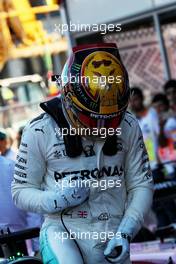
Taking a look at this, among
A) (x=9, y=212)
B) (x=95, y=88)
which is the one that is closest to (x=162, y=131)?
(x=9, y=212)

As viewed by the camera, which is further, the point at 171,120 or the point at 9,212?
the point at 171,120

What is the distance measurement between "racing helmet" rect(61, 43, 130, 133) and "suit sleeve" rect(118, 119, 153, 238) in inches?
11.4

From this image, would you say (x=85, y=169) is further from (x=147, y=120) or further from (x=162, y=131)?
(x=147, y=120)

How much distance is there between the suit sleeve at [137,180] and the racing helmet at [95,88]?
0.29 m

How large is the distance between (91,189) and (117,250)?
0.38 metres

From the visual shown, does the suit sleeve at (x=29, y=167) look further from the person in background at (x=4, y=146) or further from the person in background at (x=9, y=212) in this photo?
the person in background at (x=4, y=146)

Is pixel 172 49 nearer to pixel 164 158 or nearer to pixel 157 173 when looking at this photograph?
pixel 164 158

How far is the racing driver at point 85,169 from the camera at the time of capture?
3850mm

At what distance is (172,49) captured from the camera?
1191 centimetres

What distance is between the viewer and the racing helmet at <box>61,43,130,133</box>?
3.84m

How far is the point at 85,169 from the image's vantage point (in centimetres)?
402

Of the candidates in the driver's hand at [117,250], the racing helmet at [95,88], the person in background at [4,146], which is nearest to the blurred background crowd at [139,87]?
the person in background at [4,146]

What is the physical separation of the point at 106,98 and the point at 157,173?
194 inches

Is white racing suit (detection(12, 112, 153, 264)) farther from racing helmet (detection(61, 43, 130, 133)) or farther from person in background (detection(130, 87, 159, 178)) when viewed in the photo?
person in background (detection(130, 87, 159, 178))
